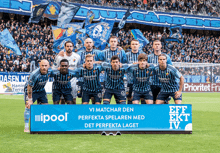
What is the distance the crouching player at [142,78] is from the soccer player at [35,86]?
6.77 feet

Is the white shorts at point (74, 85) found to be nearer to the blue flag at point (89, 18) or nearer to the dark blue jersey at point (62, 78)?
the dark blue jersey at point (62, 78)

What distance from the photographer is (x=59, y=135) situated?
675 cm

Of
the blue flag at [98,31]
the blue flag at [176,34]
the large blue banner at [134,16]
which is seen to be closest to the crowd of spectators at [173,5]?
the large blue banner at [134,16]

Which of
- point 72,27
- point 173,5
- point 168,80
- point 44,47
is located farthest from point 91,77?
point 173,5

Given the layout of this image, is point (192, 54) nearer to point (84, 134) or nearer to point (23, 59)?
point (23, 59)

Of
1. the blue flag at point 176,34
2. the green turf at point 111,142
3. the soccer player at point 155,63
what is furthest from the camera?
the blue flag at point 176,34

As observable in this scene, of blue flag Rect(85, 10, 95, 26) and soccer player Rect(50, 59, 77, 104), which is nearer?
soccer player Rect(50, 59, 77, 104)

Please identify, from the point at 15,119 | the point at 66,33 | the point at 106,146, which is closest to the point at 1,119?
the point at 15,119

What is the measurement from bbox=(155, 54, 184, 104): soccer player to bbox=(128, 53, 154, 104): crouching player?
0.24 m

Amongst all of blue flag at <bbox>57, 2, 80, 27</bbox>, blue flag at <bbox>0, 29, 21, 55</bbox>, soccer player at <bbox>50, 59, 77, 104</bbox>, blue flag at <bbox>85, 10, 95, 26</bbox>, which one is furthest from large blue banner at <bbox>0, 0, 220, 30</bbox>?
soccer player at <bbox>50, 59, 77, 104</bbox>

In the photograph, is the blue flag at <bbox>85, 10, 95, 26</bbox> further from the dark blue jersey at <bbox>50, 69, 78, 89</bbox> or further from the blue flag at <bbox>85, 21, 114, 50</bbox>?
the dark blue jersey at <bbox>50, 69, 78, 89</bbox>

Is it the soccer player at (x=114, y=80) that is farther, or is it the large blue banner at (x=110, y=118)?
the soccer player at (x=114, y=80)

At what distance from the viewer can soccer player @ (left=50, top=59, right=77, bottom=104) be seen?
7.61 m

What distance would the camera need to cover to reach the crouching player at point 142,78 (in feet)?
25.6
